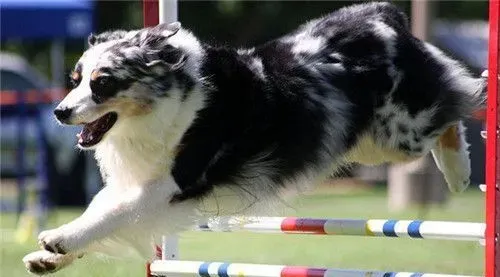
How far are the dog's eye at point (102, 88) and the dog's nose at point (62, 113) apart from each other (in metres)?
0.12

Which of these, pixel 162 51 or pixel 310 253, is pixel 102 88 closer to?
pixel 162 51

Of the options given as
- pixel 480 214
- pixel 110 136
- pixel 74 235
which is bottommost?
pixel 480 214

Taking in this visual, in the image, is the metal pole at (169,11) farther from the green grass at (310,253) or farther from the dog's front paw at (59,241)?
the green grass at (310,253)

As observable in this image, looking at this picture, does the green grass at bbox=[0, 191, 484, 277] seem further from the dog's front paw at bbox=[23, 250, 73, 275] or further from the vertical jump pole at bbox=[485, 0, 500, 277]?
the vertical jump pole at bbox=[485, 0, 500, 277]

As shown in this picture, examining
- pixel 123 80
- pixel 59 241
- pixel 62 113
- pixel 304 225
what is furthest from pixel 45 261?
pixel 304 225

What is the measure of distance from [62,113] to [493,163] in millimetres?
1621

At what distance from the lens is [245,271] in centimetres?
502

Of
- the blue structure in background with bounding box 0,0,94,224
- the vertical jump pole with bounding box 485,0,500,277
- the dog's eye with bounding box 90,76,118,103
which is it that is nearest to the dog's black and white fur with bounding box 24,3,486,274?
the dog's eye with bounding box 90,76,118,103

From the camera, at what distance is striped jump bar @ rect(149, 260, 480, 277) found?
4.74m

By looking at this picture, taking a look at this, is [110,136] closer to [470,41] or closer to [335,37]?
[335,37]

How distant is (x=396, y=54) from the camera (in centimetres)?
534

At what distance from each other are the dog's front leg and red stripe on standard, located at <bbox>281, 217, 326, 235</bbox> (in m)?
0.74

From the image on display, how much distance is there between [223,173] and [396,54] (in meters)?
1.12

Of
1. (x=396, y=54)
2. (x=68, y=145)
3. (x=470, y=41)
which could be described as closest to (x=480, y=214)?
(x=68, y=145)
